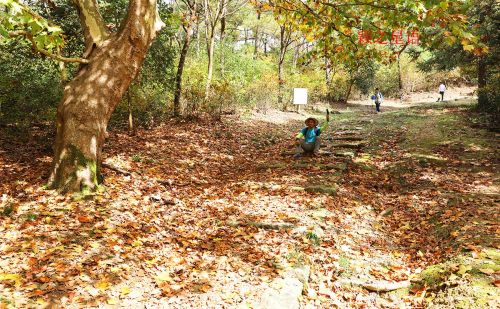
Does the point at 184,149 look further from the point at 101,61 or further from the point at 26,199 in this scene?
the point at 26,199

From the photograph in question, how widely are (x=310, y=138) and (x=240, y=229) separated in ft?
15.5

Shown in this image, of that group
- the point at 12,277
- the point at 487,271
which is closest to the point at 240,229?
the point at 12,277

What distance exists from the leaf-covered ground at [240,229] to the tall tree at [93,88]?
44cm

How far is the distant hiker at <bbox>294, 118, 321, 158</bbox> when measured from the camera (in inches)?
364

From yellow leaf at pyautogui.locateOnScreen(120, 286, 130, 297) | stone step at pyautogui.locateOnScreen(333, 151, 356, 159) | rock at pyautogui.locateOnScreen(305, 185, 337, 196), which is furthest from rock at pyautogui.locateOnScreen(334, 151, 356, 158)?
yellow leaf at pyautogui.locateOnScreen(120, 286, 130, 297)

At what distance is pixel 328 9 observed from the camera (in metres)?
7.65

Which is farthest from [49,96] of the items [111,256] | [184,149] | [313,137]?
[313,137]

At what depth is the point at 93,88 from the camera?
19.1 feet

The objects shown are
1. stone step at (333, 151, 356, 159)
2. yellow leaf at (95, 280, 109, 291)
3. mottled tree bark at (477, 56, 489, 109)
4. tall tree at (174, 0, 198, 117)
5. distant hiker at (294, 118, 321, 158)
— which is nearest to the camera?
yellow leaf at (95, 280, 109, 291)

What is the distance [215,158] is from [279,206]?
12.0ft

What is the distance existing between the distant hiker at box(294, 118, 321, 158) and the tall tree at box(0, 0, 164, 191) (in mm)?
4665

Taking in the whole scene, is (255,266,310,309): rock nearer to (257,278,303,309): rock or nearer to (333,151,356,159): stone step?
(257,278,303,309): rock

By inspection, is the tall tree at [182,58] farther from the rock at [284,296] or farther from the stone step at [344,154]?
the rock at [284,296]

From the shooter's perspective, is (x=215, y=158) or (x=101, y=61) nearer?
(x=101, y=61)
